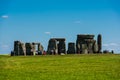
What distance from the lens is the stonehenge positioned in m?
81.2

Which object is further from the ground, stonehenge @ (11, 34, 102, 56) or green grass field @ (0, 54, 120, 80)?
stonehenge @ (11, 34, 102, 56)

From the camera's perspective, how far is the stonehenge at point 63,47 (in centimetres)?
8125

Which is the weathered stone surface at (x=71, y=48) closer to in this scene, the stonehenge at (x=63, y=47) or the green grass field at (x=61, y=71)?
the stonehenge at (x=63, y=47)

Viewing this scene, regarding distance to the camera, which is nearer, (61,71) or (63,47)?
(61,71)

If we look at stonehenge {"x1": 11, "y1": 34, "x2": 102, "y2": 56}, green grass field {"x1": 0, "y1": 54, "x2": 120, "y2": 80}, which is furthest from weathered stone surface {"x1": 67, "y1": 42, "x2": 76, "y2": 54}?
green grass field {"x1": 0, "y1": 54, "x2": 120, "y2": 80}

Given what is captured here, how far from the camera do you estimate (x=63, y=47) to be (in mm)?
84062

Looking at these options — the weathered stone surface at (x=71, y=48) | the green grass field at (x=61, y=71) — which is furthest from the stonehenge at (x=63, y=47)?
the green grass field at (x=61, y=71)

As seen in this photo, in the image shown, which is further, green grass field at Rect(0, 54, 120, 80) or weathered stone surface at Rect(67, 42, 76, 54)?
weathered stone surface at Rect(67, 42, 76, 54)

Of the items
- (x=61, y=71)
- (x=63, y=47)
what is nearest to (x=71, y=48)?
(x=63, y=47)

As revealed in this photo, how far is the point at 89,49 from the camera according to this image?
8381 centimetres

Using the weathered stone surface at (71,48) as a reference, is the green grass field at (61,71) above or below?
below

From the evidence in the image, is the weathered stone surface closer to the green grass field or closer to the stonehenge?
the stonehenge

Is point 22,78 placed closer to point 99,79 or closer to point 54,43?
point 99,79

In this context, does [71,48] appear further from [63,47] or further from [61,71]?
[61,71]
